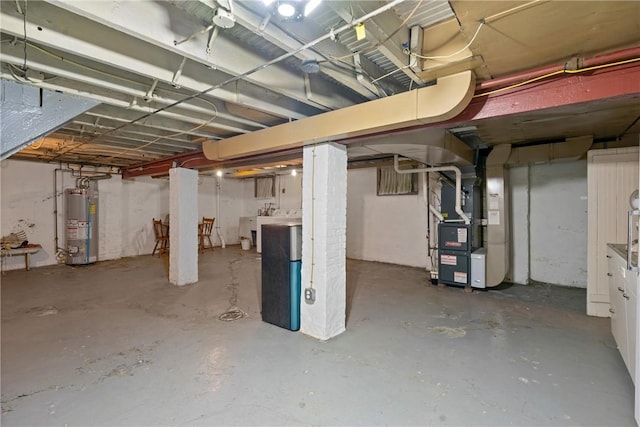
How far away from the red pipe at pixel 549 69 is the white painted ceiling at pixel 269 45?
1.4 inches

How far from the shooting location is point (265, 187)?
9.27 m

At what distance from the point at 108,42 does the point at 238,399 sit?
2356 mm

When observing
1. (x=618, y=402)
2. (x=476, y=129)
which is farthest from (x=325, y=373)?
(x=476, y=129)

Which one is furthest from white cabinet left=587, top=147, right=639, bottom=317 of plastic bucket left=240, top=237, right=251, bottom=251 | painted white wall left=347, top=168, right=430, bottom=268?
plastic bucket left=240, top=237, right=251, bottom=251

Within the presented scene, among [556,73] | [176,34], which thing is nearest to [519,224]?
[556,73]

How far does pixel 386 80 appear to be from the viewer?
96.8 inches

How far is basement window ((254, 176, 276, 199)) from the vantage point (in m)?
9.08

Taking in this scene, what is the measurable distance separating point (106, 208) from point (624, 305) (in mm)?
8458

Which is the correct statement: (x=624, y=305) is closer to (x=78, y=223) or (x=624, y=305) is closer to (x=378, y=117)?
(x=378, y=117)

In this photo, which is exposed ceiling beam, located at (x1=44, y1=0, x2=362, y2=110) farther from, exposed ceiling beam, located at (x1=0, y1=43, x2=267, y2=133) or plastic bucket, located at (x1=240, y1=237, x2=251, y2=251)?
plastic bucket, located at (x1=240, y1=237, x2=251, y2=251)

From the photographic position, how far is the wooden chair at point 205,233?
26.5ft

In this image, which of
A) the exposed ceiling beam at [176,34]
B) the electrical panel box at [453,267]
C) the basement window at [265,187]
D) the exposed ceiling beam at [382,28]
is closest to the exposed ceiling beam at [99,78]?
the exposed ceiling beam at [176,34]

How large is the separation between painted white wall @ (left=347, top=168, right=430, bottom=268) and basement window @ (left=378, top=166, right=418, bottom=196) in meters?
0.12

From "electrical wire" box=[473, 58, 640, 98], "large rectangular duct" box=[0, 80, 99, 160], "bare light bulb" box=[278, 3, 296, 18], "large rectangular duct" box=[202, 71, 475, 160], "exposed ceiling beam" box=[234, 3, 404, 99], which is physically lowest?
"large rectangular duct" box=[0, 80, 99, 160]
